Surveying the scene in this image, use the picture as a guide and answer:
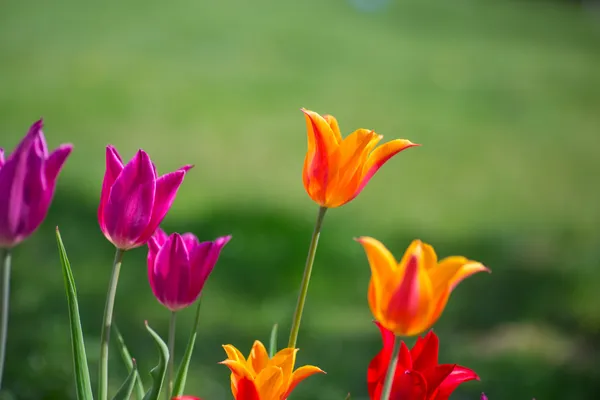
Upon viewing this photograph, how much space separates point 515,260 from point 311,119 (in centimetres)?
339

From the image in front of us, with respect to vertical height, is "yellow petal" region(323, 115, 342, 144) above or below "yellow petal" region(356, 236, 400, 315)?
A: above

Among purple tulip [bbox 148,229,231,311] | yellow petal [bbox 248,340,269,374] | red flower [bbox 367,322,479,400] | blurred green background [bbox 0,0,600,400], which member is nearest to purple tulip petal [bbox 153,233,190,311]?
purple tulip [bbox 148,229,231,311]

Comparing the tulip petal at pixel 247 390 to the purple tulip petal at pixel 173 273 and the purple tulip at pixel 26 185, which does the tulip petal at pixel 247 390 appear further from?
the purple tulip at pixel 26 185

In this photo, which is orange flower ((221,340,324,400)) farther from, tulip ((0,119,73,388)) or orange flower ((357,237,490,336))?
tulip ((0,119,73,388))

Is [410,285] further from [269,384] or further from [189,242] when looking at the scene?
[189,242]

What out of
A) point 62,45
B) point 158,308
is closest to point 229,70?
point 62,45

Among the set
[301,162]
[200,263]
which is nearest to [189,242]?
[200,263]

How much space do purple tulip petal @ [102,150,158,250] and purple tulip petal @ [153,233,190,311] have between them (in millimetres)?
46

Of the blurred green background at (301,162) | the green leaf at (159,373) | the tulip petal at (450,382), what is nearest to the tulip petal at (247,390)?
the green leaf at (159,373)

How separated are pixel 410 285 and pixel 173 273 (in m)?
0.30

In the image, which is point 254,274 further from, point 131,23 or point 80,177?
point 131,23

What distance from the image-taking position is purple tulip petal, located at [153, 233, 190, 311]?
0.95 metres

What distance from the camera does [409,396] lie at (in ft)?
2.94

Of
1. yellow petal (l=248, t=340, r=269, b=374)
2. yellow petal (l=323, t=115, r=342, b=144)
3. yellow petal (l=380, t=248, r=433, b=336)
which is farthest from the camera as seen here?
yellow petal (l=323, t=115, r=342, b=144)
